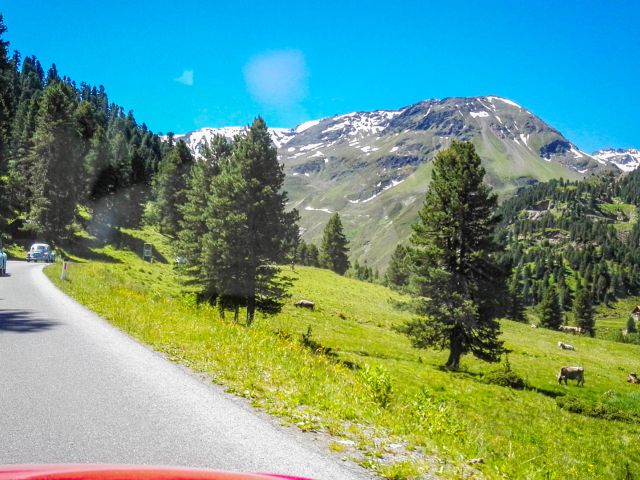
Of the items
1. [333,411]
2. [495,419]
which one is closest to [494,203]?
[495,419]

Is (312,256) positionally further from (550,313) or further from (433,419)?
(433,419)

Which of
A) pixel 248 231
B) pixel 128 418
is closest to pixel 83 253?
pixel 248 231

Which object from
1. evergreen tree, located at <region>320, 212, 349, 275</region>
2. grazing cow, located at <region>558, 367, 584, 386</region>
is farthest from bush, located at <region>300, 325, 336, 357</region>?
evergreen tree, located at <region>320, 212, 349, 275</region>

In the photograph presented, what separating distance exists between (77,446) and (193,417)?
1685mm

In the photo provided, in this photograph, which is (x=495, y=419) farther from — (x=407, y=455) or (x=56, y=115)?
(x=56, y=115)

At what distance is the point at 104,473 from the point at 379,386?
762 cm

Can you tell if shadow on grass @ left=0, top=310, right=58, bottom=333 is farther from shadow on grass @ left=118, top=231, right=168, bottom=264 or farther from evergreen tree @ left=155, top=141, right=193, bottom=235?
evergreen tree @ left=155, top=141, right=193, bottom=235

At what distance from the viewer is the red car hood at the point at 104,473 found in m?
2.31

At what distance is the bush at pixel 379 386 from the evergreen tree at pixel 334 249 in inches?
3725

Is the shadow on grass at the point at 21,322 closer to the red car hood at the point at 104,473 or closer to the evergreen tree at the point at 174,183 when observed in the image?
the red car hood at the point at 104,473

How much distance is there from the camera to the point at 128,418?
248 inches

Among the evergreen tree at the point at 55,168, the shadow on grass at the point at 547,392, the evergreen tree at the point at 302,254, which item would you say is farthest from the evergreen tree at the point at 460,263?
the evergreen tree at the point at 302,254

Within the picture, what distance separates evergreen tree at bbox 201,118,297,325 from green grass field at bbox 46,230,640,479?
259 centimetres

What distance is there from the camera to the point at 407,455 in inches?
239
